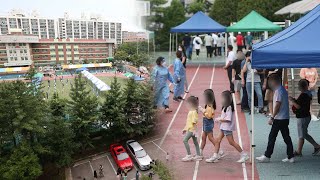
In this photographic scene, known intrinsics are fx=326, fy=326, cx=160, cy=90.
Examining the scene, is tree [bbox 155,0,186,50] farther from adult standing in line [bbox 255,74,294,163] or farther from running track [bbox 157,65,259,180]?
adult standing in line [bbox 255,74,294,163]

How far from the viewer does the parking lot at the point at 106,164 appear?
6.39 metres

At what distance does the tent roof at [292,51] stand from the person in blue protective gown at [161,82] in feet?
10.3

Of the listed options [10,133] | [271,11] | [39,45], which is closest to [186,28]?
[39,45]

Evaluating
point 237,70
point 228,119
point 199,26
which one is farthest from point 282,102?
point 199,26

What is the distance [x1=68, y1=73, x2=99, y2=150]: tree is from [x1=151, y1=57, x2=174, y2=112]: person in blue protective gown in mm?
2615

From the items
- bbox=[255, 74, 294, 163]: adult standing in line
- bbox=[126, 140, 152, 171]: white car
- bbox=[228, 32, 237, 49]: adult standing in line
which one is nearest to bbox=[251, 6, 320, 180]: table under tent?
bbox=[255, 74, 294, 163]: adult standing in line

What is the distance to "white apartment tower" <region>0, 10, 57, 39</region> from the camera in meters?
8.22

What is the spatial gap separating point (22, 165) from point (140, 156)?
11.3ft

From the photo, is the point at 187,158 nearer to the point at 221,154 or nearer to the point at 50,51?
the point at 221,154

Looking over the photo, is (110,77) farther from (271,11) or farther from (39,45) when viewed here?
(271,11)

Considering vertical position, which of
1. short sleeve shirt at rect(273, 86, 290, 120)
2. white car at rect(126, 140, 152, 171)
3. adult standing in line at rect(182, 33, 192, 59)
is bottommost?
white car at rect(126, 140, 152, 171)

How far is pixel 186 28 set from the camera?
13.6m

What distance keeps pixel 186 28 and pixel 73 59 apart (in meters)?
6.21

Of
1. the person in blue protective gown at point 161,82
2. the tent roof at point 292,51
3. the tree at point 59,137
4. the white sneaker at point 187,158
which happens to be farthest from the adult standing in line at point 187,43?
the tent roof at point 292,51
